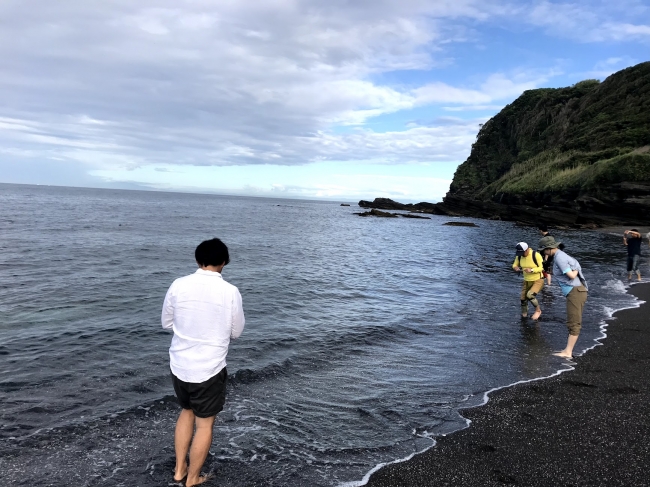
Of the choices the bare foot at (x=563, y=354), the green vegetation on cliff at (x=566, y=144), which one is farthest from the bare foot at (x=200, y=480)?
the green vegetation on cliff at (x=566, y=144)

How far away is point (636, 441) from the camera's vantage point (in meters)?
4.93

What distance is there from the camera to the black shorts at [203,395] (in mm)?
3982

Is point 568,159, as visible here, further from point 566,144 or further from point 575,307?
point 575,307

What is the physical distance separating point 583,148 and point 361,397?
7846cm

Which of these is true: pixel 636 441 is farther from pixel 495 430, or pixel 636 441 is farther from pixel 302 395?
pixel 302 395

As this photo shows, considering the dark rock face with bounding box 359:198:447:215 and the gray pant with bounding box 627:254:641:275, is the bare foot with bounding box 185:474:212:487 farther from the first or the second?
the dark rock face with bounding box 359:198:447:215

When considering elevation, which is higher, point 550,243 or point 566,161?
point 566,161

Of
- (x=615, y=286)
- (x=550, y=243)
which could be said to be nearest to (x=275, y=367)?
(x=550, y=243)

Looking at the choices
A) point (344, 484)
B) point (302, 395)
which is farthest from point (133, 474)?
point (302, 395)

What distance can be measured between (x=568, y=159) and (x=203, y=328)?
252ft

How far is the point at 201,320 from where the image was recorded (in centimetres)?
395

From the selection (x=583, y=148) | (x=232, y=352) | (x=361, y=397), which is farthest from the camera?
(x=583, y=148)

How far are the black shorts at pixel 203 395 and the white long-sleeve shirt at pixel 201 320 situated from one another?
0.19ft

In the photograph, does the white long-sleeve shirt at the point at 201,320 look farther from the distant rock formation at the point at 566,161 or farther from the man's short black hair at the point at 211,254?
the distant rock formation at the point at 566,161
